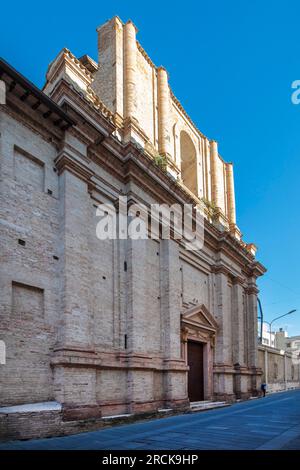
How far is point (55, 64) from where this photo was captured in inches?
534

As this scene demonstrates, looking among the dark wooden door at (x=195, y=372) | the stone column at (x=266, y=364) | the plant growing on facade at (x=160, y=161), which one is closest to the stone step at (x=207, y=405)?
the dark wooden door at (x=195, y=372)

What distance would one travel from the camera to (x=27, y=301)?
10.1m

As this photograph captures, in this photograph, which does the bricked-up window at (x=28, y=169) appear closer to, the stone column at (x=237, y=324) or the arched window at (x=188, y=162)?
the arched window at (x=188, y=162)

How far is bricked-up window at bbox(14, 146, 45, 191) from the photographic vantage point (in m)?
10.8

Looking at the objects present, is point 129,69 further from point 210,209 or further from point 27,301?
point 27,301

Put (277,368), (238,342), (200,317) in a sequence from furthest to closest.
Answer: (277,368) → (238,342) → (200,317)

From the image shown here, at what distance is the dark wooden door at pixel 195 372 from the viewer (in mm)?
18077

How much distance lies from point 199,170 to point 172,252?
8260 mm

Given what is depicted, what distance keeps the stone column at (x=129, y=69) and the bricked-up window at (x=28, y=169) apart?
5.80m

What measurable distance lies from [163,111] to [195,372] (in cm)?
1213

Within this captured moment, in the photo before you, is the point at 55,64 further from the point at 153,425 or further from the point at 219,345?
the point at 219,345

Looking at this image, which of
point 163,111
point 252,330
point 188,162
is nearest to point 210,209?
point 188,162

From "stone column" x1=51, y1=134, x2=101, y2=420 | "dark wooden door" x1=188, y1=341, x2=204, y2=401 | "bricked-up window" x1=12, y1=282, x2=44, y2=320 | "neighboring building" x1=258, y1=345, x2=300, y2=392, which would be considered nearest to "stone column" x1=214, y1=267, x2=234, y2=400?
"dark wooden door" x1=188, y1=341, x2=204, y2=401

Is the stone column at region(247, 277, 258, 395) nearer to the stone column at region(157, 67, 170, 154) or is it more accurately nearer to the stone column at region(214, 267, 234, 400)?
the stone column at region(214, 267, 234, 400)
